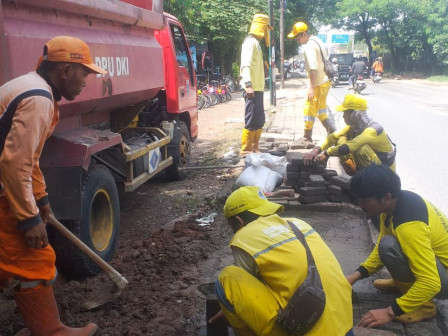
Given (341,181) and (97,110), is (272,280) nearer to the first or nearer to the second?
(97,110)

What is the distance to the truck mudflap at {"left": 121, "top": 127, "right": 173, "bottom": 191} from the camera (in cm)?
521

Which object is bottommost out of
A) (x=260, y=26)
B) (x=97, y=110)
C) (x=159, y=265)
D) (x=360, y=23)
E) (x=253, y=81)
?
(x=159, y=265)

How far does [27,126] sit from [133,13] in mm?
3390

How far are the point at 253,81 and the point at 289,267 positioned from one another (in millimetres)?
5736

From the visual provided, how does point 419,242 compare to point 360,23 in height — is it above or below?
below

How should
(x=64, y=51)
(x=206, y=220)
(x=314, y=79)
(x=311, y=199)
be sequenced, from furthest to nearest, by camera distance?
(x=314, y=79) → (x=311, y=199) → (x=206, y=220) → (x=64, y=51)

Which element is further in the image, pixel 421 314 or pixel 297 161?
pixel 297 161

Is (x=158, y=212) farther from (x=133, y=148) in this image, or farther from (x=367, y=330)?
(x=367, y=330)

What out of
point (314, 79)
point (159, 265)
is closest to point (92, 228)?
point (159, 265)

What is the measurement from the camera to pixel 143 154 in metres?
5.57

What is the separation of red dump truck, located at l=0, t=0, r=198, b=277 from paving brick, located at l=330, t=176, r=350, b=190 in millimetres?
2136

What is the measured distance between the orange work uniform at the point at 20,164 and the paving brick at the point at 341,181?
11.7ft

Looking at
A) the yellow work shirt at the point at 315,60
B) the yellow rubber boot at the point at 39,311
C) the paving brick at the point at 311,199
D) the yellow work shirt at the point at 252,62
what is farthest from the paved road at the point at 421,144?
the yellow rubber boot at the point at 39,311

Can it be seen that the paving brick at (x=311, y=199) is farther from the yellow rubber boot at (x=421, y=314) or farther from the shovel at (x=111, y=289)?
the shovel at (x=111, y=289)
